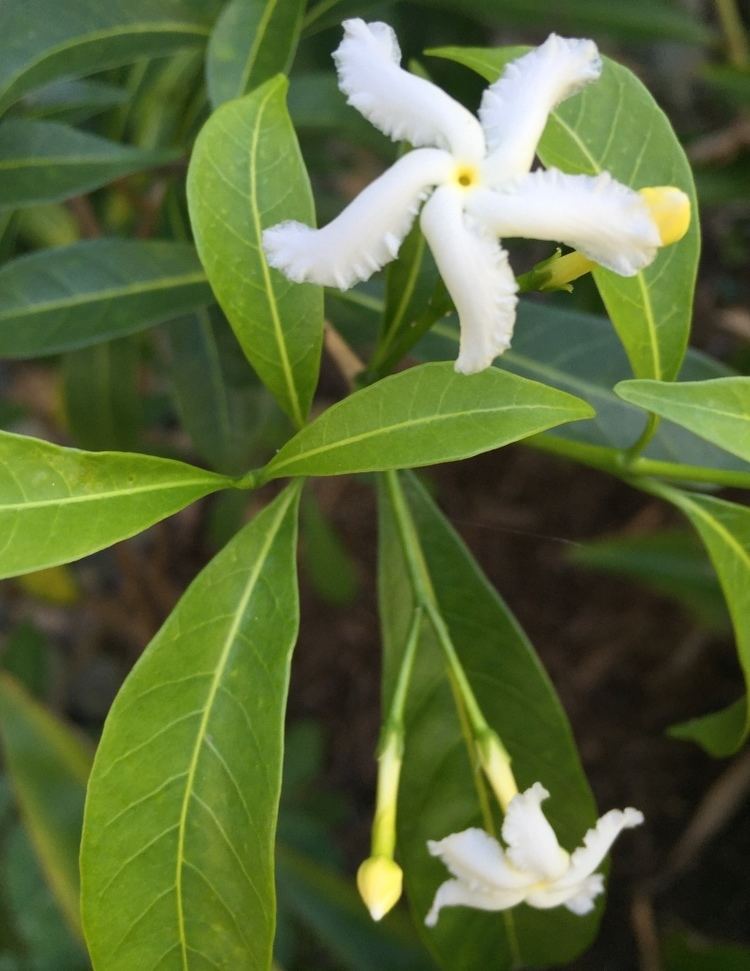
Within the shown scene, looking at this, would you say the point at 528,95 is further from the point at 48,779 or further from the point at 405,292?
the point at 48,779

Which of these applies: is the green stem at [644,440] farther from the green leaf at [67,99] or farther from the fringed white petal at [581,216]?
the green leaf at [67,99]

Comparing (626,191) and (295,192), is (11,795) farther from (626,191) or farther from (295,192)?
(626,191)

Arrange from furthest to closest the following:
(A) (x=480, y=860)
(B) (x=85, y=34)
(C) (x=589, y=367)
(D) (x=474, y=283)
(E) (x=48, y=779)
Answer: (E) (x=48, y=779) → (C) (x=589, y=367) → (B) (x=85, y=34) → (A) (x=480, y=860) → (D) (x=474, y=283)

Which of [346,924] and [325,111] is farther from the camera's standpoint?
[346,924]

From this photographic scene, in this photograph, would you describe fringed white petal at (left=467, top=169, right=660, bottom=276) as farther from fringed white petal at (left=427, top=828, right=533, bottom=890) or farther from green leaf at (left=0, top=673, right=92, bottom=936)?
green leaf at (left=0, top=673, right=92, bottom=936)

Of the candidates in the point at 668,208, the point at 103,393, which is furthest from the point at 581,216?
the point at 103,393

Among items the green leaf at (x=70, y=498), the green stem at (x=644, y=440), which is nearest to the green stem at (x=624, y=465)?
the green stem at (x=644, y=440)
